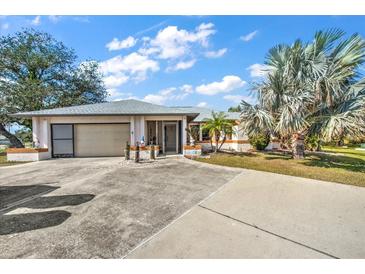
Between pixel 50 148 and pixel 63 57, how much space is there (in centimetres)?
1441

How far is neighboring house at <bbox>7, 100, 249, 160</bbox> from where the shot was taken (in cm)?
1116

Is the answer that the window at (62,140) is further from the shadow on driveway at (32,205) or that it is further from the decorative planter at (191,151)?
the decorative planter at (191,151)

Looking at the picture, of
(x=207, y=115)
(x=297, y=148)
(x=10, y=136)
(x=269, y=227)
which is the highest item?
(x=207, y=115)

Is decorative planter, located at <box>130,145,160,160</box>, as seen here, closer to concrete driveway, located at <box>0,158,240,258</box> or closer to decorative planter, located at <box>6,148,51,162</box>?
concrete driveway, located at <box>0,158,240,258</box>

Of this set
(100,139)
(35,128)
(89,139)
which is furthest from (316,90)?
(35,128)

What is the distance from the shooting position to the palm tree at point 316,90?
24.8 ft

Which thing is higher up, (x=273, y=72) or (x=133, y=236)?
(x=273, y=72)

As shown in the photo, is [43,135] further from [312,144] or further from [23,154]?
[312,144]

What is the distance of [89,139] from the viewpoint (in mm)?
11914

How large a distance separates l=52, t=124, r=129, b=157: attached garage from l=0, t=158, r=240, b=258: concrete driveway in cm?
504

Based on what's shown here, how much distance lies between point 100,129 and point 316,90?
12.2 m

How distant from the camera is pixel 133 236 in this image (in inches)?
113

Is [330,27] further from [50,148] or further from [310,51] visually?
[50,148]
